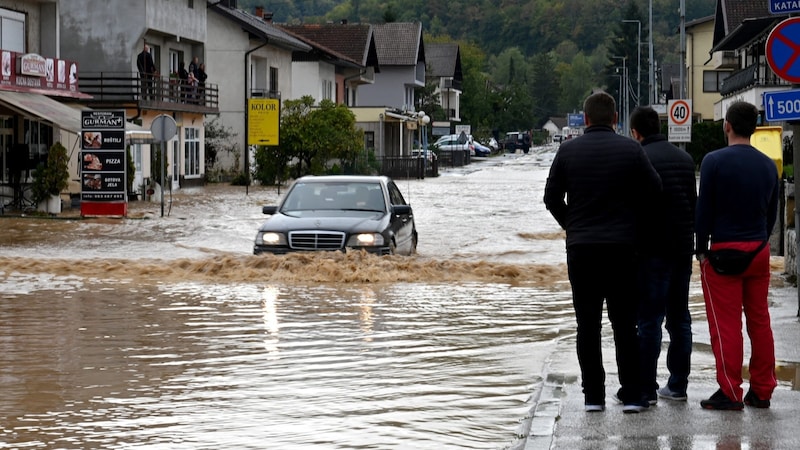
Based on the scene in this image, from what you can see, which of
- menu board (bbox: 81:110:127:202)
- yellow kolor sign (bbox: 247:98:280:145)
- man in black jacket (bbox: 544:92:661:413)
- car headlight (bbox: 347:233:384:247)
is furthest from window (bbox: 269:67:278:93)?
man in black jacket (bbox: 544:92:661:413)

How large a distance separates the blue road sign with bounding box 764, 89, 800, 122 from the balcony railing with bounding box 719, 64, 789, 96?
47704mm

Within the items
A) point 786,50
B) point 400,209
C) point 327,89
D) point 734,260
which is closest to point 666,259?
point 734,260

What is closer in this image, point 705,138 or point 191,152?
point 191,152

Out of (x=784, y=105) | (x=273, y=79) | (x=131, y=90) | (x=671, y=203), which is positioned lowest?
(x=671, y=203)

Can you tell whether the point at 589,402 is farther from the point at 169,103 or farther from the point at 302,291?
the point at 169,103

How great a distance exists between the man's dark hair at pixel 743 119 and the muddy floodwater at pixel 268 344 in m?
2.27

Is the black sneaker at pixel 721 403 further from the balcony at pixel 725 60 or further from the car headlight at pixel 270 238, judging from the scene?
the balcony at pixel 725 60

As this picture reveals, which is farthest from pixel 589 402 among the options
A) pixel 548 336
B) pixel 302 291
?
pixel 302 291

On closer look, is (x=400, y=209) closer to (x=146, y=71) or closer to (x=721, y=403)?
(x=721, y=403)

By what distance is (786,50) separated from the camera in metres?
11.7

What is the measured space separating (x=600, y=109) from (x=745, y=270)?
1.30 metres

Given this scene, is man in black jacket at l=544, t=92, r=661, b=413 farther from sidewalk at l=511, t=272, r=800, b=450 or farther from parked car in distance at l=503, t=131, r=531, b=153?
parked car in distance at l=503, t=131, r=531, b=153

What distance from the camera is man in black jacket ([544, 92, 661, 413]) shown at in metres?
7.97

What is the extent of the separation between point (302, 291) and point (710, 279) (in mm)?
9082
